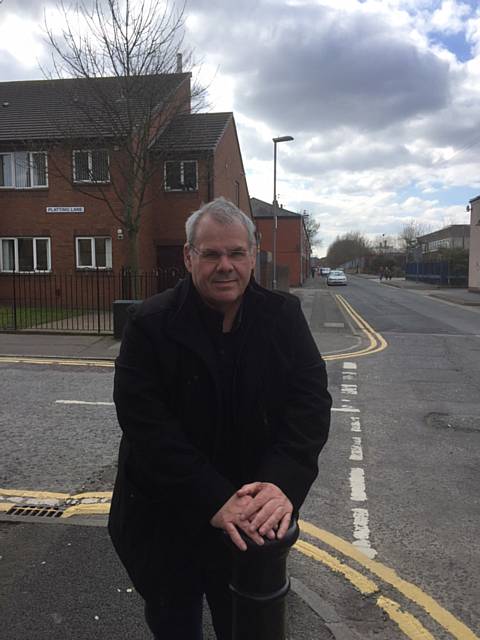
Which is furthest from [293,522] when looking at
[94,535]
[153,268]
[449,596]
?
[153,268]

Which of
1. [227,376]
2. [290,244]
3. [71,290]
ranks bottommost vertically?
[71,290]

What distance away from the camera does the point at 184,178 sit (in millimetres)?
22078

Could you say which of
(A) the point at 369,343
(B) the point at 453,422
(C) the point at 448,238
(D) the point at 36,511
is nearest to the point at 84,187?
(A) the point at 369,343

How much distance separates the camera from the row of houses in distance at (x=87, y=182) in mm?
18625

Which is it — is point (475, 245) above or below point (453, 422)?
above

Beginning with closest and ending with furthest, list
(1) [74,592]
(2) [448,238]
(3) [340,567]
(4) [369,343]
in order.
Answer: (1) [74,592], (3) [340,567], (4) [369,343], (2) [448,238]

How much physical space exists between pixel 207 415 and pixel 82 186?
65.6 ft

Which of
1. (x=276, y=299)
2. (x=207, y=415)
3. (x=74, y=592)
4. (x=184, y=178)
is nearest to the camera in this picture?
(x=207, y=415)

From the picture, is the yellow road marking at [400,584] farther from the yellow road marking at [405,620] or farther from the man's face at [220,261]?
the man's face at [220,261]

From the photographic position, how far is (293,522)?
1.71 m

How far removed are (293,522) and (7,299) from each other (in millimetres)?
21816

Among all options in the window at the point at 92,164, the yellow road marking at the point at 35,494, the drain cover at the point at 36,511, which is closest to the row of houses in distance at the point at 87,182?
the window at the point at 92,164

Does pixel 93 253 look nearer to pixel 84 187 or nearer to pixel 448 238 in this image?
pixel 84 187

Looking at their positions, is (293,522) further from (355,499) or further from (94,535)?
(355,499)
